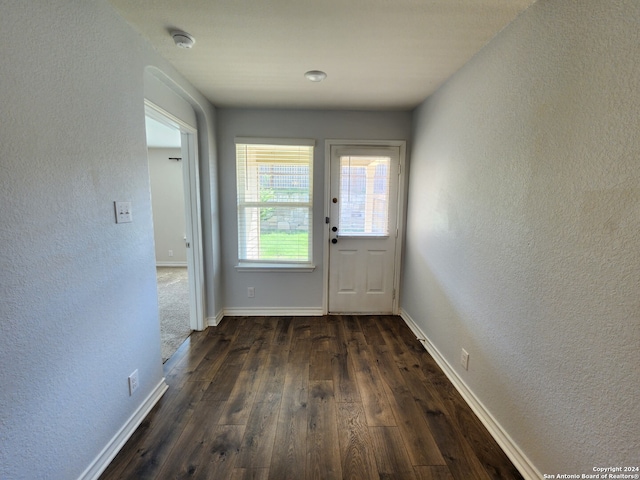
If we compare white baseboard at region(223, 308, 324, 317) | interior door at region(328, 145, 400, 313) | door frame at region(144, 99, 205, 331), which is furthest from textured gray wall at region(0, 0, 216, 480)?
interior door at region(328, 145, 400, 313)

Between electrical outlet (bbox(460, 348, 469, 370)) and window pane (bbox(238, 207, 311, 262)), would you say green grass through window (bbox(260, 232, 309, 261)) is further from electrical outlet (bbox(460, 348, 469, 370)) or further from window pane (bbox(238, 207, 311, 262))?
electrical outlet (bbox(460, 348, 469, 370))

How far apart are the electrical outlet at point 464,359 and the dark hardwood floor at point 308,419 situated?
0.22 m

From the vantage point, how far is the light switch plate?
1.46m

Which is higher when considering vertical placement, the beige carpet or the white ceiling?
the white ceiling

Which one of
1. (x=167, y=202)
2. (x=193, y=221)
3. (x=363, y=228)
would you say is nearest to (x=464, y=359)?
(x=363, y=228)

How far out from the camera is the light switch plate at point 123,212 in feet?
4.78

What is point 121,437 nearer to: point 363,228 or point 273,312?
point 273,312

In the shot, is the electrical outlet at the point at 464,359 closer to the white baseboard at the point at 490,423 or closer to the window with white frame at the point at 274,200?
the white baseboard at the point at 490,423

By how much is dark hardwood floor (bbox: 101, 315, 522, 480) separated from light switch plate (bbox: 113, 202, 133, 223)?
4.06 feet

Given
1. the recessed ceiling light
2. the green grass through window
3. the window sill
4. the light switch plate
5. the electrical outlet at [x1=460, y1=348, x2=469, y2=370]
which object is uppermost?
the recessed ceiling light

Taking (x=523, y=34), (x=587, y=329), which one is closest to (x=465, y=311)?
(x=587, y=329)

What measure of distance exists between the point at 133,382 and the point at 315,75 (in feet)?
7.86

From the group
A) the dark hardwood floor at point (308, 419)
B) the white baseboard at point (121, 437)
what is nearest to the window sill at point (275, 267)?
the dark hardwood floor at point (308, 419)

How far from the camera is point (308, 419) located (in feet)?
5.55
